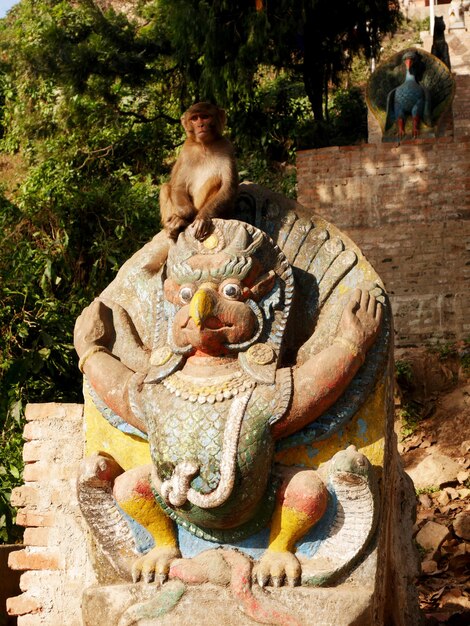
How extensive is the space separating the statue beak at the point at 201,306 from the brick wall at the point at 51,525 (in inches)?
59.8

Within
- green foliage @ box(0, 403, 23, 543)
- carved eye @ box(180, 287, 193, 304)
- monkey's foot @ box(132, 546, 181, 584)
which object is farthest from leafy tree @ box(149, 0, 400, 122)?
monkey's foot @ box(132, 546, 181, 584)

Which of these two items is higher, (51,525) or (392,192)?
(392,192)

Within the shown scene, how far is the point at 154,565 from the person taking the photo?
418 centimetres

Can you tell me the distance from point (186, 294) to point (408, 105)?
9.49 m

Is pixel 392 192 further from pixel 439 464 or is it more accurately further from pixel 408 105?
pixel 439 464

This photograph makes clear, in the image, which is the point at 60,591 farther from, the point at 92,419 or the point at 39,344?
the point at 39,344

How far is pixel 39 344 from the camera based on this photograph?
920 cm

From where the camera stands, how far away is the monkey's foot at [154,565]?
4.14 metres

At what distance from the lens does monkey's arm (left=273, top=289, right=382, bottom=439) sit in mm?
4156

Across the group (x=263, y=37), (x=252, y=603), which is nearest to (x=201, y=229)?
(x=252, y=603)

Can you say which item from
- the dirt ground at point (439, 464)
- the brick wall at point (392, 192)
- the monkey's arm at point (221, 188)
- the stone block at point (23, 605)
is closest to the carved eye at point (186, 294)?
the monkey's arm at point (221, 188)

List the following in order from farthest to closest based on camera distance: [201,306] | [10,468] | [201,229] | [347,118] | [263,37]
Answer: [347,118]
[263,37]
[10,468]
[201,229]
[201,306]

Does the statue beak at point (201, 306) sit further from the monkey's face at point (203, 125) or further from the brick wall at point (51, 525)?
the brick wall at point (51, 525)

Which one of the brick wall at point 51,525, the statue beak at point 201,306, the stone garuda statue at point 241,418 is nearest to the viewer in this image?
the stone garuda statue at point 241,418
